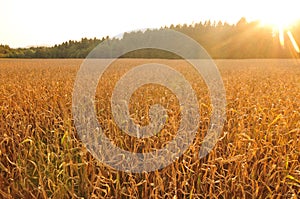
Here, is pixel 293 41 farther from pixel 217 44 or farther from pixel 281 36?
pixel 217 44

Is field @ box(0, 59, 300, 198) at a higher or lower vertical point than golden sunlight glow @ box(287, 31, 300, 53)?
lower

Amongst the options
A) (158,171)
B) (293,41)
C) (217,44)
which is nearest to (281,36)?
(293,41)

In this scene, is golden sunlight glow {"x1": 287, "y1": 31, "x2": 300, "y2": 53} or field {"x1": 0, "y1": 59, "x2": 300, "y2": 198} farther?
golden sunlight glow {"x1": 287, "y1": 31, "x2": 300, "y2": 53}

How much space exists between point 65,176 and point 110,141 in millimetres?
657

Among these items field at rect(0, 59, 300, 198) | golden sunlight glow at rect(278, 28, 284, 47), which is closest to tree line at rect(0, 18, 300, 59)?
golden sunlight glow at rect(278, 28, 284, 47)

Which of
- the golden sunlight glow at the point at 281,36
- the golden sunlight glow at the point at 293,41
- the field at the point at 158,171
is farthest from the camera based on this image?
the golden sunlight glow at the point at 293,41

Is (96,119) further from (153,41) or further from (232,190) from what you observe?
(153,41)

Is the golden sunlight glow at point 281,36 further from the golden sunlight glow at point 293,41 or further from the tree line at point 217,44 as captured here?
the golden sunlight glow at point 293,41

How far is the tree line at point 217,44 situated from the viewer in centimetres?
3709

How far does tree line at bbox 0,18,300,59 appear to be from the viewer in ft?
122

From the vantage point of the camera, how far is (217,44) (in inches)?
1652

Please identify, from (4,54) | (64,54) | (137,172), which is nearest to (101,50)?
(64,54)

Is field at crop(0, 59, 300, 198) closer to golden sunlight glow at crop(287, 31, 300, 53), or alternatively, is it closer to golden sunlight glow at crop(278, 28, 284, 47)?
golden sunlight glow at crop(278, 28, 284, 47)

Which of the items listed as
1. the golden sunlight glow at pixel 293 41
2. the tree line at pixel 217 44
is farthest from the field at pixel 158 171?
the golden sunlight glow at pixel 293 41
